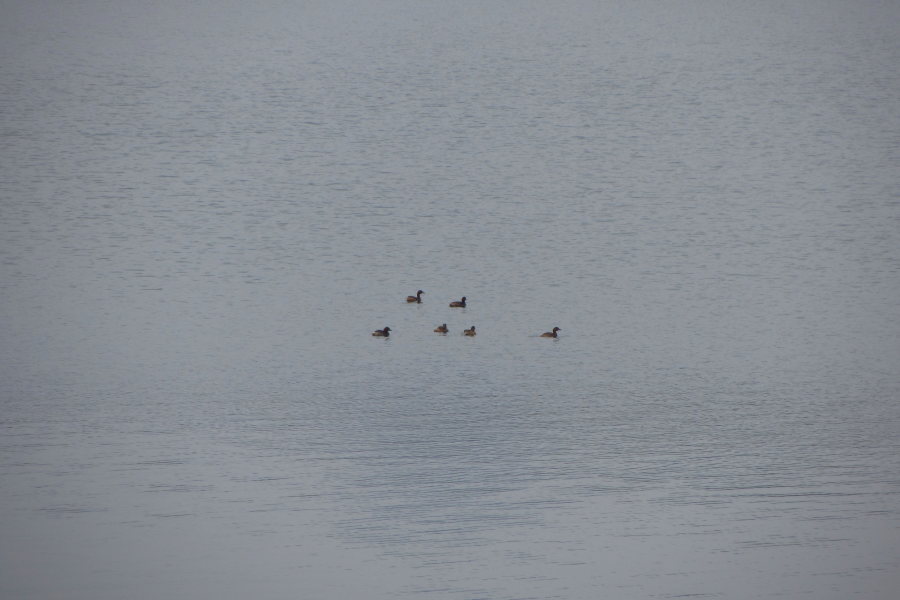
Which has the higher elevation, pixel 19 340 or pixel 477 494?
pixel 19 340

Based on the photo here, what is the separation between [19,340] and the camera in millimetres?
18500

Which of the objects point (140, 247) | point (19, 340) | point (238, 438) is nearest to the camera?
point (238, 438)

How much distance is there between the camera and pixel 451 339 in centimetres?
1930

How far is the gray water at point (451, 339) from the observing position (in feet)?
36.7

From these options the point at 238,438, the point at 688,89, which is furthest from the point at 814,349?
the point at 688,89

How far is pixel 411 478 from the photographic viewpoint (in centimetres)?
1290

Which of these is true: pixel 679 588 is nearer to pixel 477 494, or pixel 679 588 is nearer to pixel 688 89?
pixel 477 494

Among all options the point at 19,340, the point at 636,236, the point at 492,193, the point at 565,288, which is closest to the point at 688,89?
the point at 492,193

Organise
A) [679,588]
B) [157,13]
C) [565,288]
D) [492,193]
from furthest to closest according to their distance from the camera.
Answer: [157,13] → [492,193] → [565,288] → [679,588]

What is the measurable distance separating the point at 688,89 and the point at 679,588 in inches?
1654

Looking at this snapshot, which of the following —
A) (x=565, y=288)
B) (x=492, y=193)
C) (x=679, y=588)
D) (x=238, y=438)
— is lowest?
(x=679, y=588)

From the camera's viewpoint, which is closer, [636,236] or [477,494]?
[477,494]

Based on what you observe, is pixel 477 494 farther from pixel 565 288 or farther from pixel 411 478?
pixel 565 288

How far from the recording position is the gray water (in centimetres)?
1119
